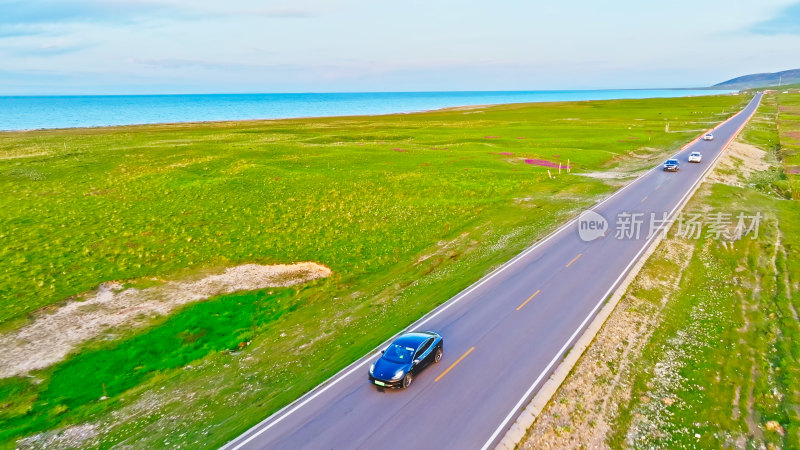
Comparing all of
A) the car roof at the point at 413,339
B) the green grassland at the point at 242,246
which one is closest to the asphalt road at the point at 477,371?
the green grassland at the point at 242,246

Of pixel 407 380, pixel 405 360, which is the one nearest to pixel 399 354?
pixel 405 360

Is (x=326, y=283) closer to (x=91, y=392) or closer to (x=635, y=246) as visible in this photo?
(x=91, y=392)

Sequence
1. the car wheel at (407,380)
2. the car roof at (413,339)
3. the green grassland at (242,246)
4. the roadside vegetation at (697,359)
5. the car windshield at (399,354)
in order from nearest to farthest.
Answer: the roadside vegetation at (697,359), the car wheel at (407,380), the car windshield at (399,354), the car roof at (413,339), the green grassland at (242,246)

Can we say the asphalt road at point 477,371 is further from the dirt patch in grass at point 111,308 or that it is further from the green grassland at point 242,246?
the dirt patch in grass at point 111,308

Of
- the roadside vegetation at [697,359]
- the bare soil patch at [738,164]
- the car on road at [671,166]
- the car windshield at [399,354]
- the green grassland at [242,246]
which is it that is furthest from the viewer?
the car on road at [671,166]

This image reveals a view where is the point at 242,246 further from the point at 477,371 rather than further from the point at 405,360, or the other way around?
the point at 477,371

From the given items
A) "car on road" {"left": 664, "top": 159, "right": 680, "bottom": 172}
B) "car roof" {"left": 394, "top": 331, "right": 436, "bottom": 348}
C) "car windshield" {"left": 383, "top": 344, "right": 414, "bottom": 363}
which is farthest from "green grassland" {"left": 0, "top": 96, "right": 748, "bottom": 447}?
"car on road" {"left": 664, "top": 159, "right": 680, "bottom": 172}

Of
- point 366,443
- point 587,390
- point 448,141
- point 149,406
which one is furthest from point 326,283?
point 448,141
